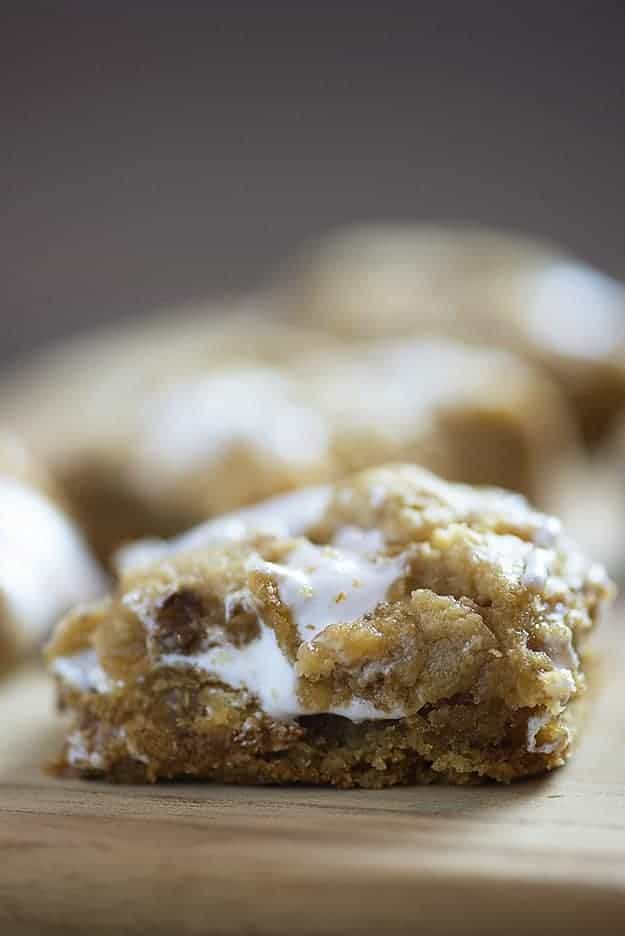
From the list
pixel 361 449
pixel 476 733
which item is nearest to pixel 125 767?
pixel 476 733

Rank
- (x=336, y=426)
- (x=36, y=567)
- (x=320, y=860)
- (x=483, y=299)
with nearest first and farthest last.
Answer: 1. (x=320, y=860)
2. (x=36, y=567)
3. (x=336, y=426)
4. (x=483, y=299)

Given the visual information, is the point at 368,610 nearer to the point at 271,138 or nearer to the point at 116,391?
the point at 116,391

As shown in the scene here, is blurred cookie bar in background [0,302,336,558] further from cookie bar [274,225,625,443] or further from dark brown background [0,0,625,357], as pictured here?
A: dark brown background [0,0,625,357]

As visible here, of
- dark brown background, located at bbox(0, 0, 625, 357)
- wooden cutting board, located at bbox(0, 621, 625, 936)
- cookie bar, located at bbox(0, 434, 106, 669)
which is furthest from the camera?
dark brown background, located at bbox(0, 0, 625, 357)

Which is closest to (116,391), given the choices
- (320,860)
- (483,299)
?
(483,299)

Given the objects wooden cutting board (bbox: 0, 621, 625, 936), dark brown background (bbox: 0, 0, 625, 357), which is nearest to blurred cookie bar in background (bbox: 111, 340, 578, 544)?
wooden cutting board (bbox: 0, 621, 625, 936)

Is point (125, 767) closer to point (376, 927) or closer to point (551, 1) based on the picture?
point (376, 927)
